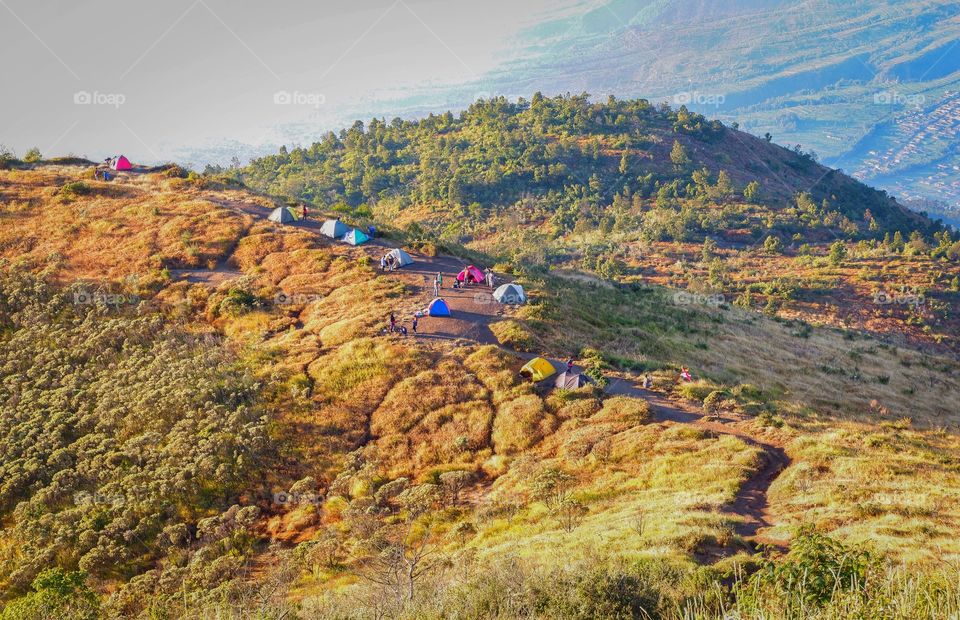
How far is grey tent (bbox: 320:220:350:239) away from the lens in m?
47.1

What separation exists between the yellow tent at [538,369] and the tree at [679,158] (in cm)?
9666

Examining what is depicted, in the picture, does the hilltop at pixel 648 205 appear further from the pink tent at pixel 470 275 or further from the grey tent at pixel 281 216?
the pink tent at pixel 470 275

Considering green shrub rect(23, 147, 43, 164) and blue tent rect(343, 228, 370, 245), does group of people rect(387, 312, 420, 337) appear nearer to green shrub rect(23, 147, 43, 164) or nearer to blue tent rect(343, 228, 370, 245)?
blue tent rect(343, 228, 370, 245)

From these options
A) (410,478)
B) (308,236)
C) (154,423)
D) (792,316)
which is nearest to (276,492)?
(410,478)

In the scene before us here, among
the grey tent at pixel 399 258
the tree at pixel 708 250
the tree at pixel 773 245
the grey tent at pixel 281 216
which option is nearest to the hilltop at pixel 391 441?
the grey tent at pixel 281 216

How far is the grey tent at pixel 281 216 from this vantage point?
163 feet

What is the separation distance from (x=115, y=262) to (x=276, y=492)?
92.3ft

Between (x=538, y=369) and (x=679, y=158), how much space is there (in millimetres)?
98477

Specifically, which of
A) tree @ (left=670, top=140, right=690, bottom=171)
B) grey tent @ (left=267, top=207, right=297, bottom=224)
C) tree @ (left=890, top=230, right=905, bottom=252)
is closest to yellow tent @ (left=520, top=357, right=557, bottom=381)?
grey tent @ (left=267, top=207, right=297, bottom=224)

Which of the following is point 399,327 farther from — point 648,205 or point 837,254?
point 648,205

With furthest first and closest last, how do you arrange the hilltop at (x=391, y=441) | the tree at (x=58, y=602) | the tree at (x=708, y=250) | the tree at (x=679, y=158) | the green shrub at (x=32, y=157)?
1. the tree at (x=679, y=158)
2. the tree at (x=708, y=250)
3. the green shrub at (x=32, y=157)
4. the hilltop at (x=391, y=441)
5. the tree at (x=58, y=602)

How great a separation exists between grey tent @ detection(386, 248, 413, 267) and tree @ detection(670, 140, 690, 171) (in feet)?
289

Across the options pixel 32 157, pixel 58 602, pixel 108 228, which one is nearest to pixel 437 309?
pixel 58 602

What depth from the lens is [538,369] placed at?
30.2 meters
